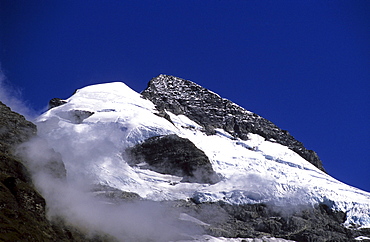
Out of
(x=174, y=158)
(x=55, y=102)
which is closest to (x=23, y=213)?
(x=174, y=158)

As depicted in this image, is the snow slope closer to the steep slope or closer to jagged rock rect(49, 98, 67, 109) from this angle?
the steep slope

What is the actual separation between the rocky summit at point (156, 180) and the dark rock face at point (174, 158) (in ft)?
0.97

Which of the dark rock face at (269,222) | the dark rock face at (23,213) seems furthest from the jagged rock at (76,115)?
the dark rock face at (23,213)

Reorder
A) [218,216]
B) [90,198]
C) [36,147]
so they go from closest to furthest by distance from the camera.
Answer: [36,147] < [90,198] < [218,216]

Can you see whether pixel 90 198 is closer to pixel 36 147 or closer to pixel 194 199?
pixel 36 147

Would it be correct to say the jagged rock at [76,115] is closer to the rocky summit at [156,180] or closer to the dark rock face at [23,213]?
the rocky summit at [156,180]

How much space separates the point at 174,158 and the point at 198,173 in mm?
8947

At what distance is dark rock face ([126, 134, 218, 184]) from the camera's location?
13641cm

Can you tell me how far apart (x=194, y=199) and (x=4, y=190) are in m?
64.9

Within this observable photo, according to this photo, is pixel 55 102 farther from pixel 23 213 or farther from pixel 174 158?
pixel 23 213

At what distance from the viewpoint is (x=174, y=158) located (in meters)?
142

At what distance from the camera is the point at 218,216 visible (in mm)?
120000

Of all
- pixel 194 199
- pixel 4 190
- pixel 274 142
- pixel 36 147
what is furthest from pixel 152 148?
pixel 4 190

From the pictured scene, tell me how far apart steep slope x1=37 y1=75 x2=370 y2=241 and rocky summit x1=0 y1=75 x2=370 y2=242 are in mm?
296
